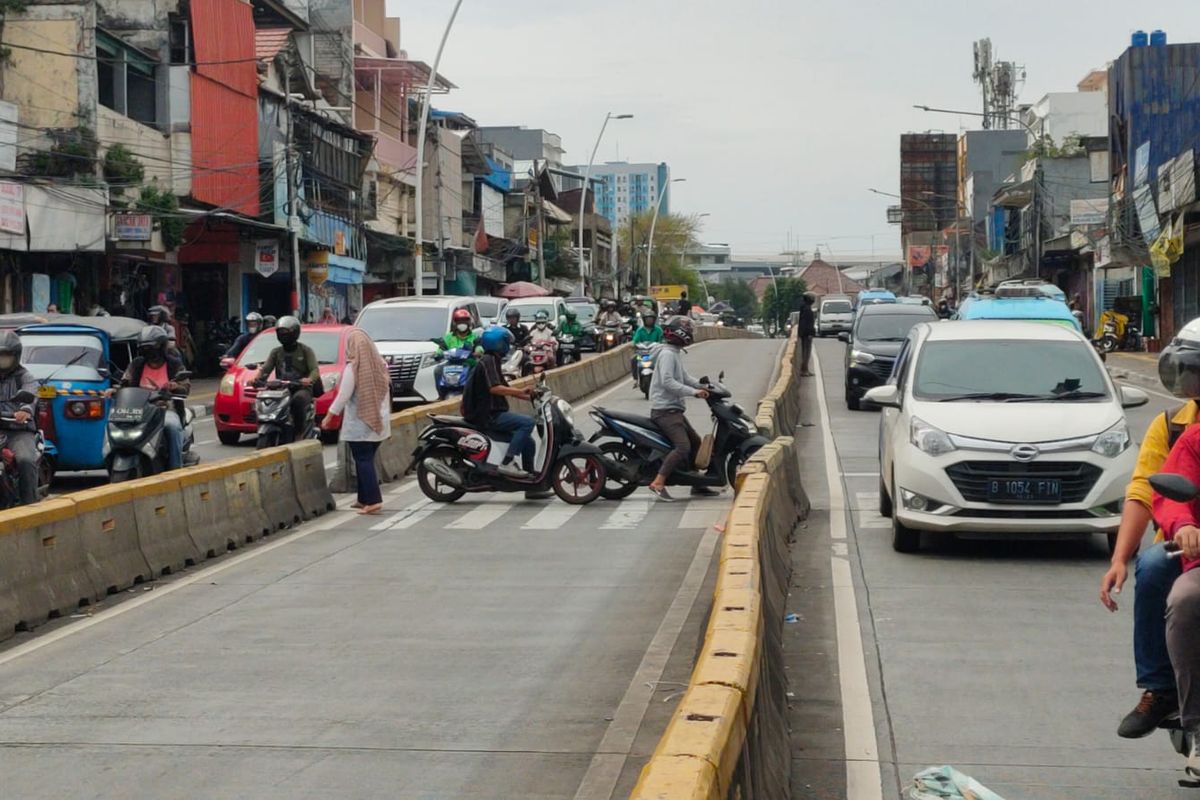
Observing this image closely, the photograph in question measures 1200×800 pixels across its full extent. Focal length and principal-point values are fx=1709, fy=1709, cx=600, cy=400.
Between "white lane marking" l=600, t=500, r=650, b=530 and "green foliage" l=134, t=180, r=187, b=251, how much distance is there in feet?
77.5

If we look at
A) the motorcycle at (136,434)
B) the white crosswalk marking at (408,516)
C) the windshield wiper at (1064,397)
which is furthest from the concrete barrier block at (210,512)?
the windshield wiper at (1064,397)

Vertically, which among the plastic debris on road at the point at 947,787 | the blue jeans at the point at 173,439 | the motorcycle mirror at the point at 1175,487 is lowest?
the plastic debris on road at the point at 947,787

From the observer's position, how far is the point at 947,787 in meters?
6.02

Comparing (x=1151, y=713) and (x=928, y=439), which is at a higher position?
(x=928, y=439)

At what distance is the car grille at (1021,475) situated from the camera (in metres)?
12.1

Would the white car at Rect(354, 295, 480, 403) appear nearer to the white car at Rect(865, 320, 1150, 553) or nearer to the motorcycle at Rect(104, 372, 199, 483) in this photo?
the motorcycle at Rect(104, 372, 199, 483)

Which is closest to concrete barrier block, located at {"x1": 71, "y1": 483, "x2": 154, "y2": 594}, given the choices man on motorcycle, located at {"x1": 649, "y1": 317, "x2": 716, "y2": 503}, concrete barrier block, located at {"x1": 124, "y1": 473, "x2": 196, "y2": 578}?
concrete barrier block, located at {"x1": 124, "y1": 473, "x2": 196, "y2": 578}

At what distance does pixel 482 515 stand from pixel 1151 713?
33.2ft

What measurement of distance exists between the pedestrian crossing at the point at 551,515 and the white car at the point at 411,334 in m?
10.3

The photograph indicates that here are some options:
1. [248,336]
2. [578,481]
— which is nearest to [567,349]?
[248,336]

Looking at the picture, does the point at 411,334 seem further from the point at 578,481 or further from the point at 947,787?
the point at 947,787

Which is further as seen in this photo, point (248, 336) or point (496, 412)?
point (248, 336)

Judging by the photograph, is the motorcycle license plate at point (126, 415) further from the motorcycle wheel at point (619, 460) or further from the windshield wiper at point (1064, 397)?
the windshield wiper at point (1064, 397)

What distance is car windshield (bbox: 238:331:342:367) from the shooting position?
77.7ft
